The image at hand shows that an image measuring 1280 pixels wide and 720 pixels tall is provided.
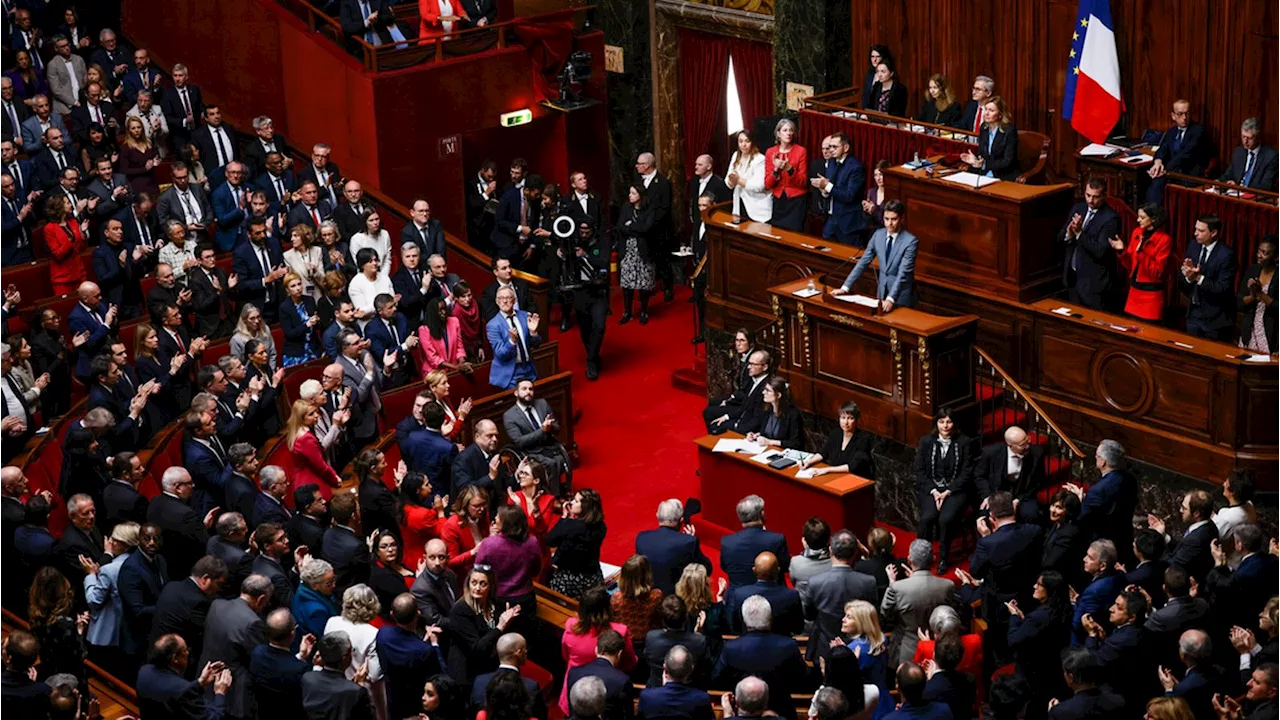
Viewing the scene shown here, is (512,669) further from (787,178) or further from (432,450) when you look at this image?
(787,178)

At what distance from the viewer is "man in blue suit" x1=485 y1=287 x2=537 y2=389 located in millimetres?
14125

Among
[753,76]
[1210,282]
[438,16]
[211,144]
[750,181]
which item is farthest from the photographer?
[753,76]

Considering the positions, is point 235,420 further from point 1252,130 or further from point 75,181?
point 1252,130

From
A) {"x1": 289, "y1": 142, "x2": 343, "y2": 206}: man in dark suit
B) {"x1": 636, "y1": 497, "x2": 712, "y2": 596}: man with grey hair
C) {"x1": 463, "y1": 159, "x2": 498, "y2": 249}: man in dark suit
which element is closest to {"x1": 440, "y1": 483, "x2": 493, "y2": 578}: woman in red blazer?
{"x1": 636, "y1": 497, "x2": 712, "y2": 596}: man with grey hair

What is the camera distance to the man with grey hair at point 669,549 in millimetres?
10500

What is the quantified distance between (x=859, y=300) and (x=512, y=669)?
18.8 ft

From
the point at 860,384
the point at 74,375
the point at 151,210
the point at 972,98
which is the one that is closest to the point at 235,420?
the point at 74,375

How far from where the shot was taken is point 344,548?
33.7 feet

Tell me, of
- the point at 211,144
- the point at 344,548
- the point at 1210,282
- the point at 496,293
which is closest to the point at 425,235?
the point at 496,293

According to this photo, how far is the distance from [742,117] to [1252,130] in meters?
6.01

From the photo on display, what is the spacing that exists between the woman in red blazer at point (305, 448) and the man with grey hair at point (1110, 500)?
480cm

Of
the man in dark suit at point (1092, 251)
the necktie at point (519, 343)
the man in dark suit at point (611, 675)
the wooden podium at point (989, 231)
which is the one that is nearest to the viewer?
the man in dark suit at point (611, 675)

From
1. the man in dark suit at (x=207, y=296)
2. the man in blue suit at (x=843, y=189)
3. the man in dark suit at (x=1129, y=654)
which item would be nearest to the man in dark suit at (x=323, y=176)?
the man in dark suit at (x=207, y=296)

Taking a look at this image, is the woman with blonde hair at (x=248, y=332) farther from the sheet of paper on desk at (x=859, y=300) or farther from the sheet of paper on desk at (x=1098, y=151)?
the sheet of paper on desk at (x=1098, y=151)
